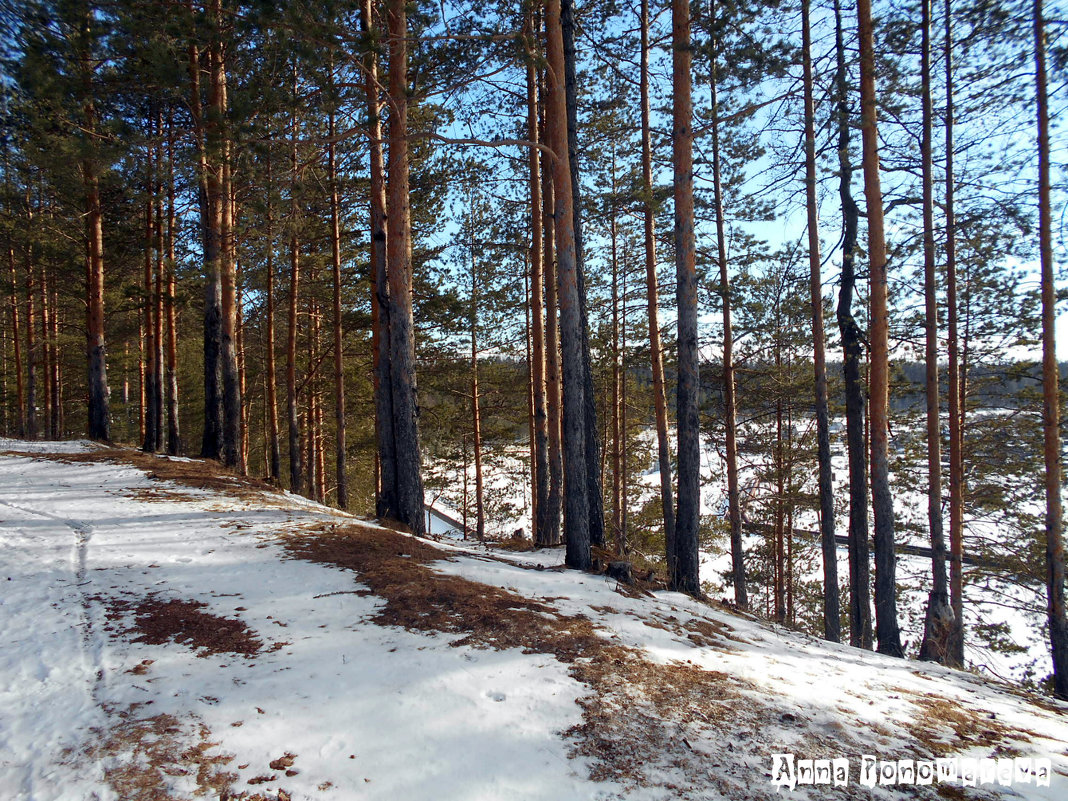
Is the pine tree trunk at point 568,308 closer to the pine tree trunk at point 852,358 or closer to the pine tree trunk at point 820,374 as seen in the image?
the pine tree trunk at point 820,374

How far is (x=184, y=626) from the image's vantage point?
3932 mm

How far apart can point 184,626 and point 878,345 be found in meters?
9.21

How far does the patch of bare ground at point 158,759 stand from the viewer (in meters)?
2.31

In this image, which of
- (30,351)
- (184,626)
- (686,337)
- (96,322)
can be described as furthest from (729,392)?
(30,351)

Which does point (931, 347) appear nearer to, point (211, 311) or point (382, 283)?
point (382, 283)

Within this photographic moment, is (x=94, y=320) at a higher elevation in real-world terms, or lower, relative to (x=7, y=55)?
lower

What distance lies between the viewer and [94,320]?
12844 millimetres

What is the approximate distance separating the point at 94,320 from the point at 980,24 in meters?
18.2

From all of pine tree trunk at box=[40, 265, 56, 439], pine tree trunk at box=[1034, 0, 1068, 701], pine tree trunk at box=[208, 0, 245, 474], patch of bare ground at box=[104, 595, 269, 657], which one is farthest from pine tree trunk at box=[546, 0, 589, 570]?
pine tree trunk at box=[40, 265, 56, 439]

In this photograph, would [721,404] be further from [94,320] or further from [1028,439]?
[94,320]

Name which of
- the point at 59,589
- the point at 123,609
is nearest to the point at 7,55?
the point at 59,589

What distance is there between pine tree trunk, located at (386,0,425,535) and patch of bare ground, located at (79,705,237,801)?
5724 mm

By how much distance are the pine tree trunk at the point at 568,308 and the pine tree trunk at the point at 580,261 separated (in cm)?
42

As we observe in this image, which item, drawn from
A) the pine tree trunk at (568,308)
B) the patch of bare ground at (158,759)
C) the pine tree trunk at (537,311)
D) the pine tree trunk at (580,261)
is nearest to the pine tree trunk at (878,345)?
the pine tree trunk at (580,261)
